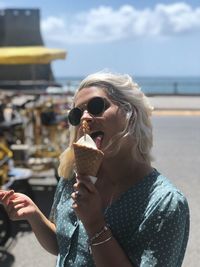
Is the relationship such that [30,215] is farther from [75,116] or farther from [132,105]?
[132,105]

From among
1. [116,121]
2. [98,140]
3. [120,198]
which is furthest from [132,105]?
[120,198]

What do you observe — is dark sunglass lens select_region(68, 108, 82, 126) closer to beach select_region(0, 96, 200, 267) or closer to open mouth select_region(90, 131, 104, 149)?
open mouth select_region(90, 131, 104, 149)

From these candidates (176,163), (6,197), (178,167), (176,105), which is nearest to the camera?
(6,197)

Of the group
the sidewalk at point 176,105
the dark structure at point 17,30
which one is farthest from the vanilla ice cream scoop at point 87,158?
the dark structure at point 17,30

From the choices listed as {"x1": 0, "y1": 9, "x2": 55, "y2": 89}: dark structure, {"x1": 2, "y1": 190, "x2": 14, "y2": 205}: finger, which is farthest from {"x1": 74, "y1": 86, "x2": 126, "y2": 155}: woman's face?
{"x1": 0, "y1": 9, "x2": 55, "y2": 89}: dark structure

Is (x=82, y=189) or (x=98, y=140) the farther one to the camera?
(x=98, y=140)

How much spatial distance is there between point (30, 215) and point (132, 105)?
0.68m

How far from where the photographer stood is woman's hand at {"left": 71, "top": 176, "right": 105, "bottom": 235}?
6.17 feet

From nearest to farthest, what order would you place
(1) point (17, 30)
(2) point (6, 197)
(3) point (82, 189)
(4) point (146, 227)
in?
(3) point (82, 189), (4) point (146, 227), (2) point (6, 197), (1) point (17, 30)

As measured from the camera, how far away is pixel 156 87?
29812 millimetres

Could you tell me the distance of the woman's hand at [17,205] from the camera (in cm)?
243

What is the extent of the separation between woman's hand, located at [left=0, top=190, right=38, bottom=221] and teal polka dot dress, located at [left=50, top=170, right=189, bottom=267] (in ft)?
0.98

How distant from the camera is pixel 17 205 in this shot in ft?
8.05

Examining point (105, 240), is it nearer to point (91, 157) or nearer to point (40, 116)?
point (91, 157)
